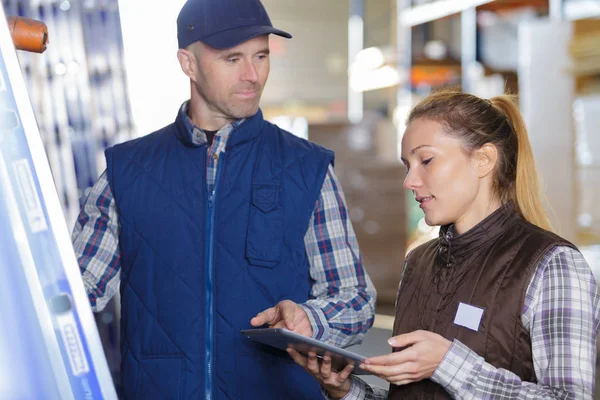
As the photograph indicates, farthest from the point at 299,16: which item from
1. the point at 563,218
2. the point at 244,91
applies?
the point at 244,91

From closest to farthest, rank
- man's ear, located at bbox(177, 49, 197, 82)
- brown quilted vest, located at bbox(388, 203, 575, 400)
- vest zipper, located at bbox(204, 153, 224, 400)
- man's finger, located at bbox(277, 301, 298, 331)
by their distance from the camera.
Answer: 1. brown quilted vest, located at bbox(388, 203, 575, 400)
2. man's finger, located at bbox(277, 301, 298, 331)
3. vest zipper, located at bbox(204, 153, 224, 400)
4. man's ear, located at bbox(177, 49, 197, 82)

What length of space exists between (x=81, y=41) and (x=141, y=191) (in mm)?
1429

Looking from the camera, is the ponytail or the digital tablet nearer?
the digital tablet

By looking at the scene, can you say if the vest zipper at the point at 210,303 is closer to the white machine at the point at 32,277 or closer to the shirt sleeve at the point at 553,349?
the shirt sleeve at the point at 553,349

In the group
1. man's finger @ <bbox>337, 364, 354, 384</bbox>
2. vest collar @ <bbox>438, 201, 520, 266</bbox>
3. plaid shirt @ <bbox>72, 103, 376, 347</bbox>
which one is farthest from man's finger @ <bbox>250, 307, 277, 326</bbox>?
vest collar @ <bbox>438, 201, 520, 266</bbox>

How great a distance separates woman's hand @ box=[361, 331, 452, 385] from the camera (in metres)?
1.31

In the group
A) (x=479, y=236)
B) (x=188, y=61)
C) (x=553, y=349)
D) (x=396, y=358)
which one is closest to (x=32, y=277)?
(x=396, y=358)

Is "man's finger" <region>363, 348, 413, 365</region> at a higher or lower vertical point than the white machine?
lower

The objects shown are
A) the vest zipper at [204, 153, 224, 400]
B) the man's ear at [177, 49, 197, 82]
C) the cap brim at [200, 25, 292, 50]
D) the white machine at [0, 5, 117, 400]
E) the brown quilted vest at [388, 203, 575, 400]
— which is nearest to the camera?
the white machine at [0, 5, 117, 400]

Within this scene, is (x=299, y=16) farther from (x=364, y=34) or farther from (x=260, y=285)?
(x=260, y=285)

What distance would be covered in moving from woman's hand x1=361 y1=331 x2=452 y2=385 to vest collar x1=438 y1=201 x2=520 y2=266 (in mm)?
260

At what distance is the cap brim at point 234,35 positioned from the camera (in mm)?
1950

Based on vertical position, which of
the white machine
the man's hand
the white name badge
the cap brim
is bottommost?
the man's hand

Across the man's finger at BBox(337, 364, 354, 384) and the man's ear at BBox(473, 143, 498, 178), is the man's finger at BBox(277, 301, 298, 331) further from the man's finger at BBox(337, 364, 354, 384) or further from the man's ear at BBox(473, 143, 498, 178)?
the man's ear at BBox(473, 143, 498, 178)
